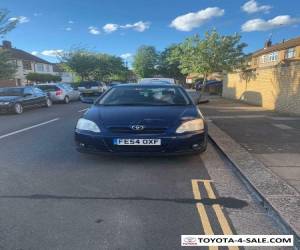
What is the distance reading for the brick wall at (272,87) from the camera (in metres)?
12.0

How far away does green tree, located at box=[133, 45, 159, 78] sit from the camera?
238 ft

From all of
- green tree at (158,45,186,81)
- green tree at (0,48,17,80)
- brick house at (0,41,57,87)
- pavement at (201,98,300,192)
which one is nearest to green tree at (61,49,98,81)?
brick house at (0,41,57,87)

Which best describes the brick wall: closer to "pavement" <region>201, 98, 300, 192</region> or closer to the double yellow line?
"pavement" <region>201, 98, 300, 192</region>

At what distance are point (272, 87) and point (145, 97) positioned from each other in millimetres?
9967

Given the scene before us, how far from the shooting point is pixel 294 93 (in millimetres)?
11898

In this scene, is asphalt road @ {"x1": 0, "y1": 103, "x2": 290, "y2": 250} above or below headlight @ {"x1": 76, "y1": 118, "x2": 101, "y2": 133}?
below

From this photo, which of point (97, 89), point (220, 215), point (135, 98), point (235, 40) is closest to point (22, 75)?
point (97, 89)

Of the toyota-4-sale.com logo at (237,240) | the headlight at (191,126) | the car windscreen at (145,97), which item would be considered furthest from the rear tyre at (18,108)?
the toyota-4-sale.com logo at (237,240)

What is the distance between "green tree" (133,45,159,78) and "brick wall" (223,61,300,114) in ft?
171

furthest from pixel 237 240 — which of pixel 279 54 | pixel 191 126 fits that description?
pixel 279 54

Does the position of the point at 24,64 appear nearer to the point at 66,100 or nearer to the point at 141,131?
the point at 66,100

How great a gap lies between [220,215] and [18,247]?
213cm

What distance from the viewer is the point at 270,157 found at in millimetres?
5723

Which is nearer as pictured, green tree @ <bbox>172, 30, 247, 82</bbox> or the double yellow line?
the double yellow line
